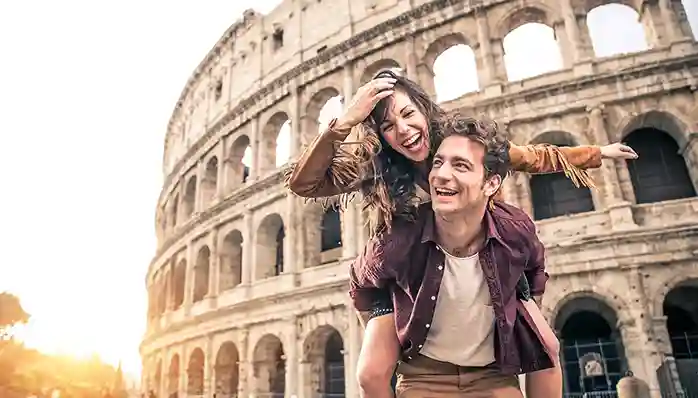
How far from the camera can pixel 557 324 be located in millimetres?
10289

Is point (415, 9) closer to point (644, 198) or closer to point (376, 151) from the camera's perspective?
point (644, 198)

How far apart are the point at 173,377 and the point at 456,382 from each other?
18.8 meters

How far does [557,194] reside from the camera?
11.6m

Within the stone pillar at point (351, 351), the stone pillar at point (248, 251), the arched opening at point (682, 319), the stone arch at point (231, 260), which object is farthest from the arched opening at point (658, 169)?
the stone arch at point (231, 260)

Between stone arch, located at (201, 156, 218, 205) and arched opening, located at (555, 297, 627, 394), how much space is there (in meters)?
12.8

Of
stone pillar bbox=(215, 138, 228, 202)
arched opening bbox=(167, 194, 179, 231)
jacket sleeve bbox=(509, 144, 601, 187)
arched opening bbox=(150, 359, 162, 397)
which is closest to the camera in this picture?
jacket sleeve bbox=(509, 144, 601, 187)

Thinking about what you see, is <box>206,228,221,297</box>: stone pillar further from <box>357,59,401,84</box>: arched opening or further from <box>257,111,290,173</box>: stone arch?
<box>357,59,401,84</box>: arched opening

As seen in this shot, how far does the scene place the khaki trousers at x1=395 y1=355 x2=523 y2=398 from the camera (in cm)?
178

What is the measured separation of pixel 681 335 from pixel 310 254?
875 cm

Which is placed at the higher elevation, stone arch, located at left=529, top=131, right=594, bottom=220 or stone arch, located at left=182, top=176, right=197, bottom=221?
stone arch, located at left=182, top=176, right=197, bottom=221

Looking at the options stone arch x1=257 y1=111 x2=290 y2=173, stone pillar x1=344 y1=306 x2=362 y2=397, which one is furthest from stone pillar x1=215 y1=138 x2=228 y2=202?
stone pillar x1=344 y1=306 x2=362 y2=397

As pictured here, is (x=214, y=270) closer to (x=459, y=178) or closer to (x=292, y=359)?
(x=292, y=359)

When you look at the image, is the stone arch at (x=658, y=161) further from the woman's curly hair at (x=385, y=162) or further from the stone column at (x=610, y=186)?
the woman's curly hair at (x=385, y=162)

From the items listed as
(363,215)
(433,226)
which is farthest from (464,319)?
(363,215)
